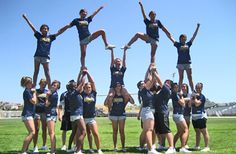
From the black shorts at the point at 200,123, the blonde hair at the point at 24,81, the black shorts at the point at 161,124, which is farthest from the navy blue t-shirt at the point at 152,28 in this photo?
the blonde hair at the point at 24,81

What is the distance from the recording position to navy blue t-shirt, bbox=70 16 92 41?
12109mm

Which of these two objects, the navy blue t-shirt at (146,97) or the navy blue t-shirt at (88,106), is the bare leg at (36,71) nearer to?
the navy blue t-shirt at (88,106)

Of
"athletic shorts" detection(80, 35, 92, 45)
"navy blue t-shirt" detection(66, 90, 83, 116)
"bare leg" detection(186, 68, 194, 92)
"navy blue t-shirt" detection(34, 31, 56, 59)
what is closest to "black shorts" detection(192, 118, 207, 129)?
"bare leg" detection(186, 68, 194, 92)

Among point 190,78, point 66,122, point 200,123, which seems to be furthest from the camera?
point 190,78

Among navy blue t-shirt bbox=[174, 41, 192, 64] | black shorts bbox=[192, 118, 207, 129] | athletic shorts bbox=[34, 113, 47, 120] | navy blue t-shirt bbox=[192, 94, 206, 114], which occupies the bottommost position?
black shorts bbox=[192, 118, 207, 129]

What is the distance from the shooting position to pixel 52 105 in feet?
36.1

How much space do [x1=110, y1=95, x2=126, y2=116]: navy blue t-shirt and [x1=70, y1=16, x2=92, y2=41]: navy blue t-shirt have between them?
258 cm

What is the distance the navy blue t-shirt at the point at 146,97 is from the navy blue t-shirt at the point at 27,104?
3610mm

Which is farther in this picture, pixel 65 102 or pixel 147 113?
pixel 65 102

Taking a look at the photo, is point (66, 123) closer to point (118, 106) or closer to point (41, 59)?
point (118, 106)

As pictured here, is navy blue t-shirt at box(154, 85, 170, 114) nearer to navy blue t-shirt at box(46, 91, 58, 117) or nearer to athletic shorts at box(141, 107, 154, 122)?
athletic shorts at box(141, 107, 154, 122)

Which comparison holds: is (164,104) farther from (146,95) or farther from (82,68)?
(82,68)

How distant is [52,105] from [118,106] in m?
2.38

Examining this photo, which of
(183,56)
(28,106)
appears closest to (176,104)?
(183,56)
